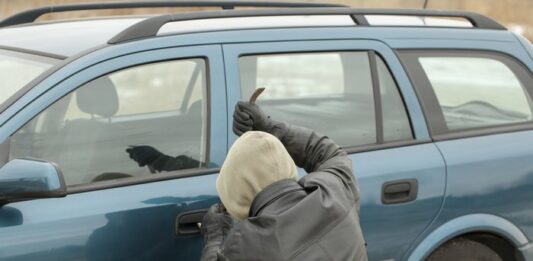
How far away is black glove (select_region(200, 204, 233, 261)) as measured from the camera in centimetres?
243

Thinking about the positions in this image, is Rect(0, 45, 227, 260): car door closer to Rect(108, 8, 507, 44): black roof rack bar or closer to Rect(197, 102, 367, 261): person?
Rect(108, 8, 507, 44): black roof rack bar

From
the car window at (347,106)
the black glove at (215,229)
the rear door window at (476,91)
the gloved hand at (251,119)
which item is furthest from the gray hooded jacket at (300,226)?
the rear door window at (476,91)

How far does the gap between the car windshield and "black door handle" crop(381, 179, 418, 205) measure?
139 cm

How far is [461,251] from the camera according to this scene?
3559 mm

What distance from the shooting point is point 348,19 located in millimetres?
3637

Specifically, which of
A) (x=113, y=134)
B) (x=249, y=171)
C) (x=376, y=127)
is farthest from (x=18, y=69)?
(x=376, y=127)

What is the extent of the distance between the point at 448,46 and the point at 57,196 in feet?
6.31

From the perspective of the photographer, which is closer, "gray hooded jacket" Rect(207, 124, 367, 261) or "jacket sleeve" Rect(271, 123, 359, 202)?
"gray hooded jacket" Rect(207, 124, 367, 261)

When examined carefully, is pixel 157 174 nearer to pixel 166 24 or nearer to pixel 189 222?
pixel 189 222

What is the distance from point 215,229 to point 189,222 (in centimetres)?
41

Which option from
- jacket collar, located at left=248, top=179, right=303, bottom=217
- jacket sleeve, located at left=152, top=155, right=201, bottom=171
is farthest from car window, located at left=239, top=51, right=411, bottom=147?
jacket collar, located at left=248, top=179, right=303, bottom=217

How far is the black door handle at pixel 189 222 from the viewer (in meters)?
2.89

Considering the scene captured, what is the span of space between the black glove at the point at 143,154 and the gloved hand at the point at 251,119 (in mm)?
373

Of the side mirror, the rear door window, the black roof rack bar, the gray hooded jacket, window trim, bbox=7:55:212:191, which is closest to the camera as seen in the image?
the gray hooded jacket
